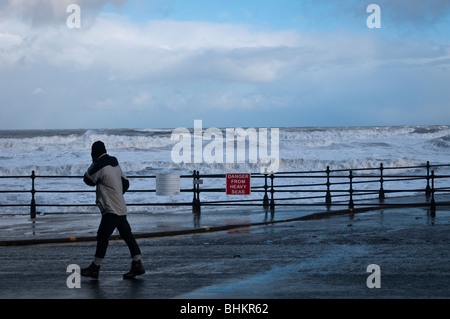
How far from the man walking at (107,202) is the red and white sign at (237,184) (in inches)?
472

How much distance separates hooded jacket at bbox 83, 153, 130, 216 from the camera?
390 inches

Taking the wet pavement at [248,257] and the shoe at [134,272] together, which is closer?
the wet pavement at [248,257]

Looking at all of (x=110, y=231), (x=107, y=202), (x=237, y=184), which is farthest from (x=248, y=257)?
(x=237, y=184)

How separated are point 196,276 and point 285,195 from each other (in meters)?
26.3

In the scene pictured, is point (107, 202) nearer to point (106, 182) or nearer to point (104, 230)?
point (106, 182)

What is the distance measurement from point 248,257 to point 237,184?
10051mm

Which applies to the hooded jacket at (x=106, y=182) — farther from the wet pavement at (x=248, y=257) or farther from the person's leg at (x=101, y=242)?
the wet pavement at (x=248, y=257)

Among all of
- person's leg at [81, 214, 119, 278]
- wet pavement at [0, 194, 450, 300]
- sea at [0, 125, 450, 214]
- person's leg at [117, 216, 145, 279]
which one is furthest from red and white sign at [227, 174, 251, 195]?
person's leg at [81, 214, 119, 278]

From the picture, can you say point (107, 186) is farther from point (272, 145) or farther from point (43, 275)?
point (272, 145)

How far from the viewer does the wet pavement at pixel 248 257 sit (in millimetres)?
8852

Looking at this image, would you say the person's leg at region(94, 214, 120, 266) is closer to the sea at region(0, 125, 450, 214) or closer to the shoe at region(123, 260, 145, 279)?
the shoe at region(123, 260, 145, 279)

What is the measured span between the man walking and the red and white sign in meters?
12.0

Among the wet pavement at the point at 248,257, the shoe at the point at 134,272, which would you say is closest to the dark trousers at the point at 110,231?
the shoe at the point at 134,272
